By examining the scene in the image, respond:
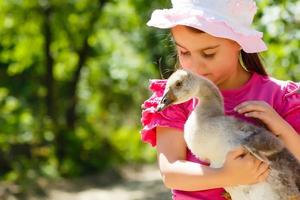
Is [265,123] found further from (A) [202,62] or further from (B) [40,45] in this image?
(B) [40,45]

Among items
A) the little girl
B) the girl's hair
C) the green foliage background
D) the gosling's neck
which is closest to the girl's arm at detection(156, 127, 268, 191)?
the little girl

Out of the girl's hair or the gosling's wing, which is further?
the girl's hair

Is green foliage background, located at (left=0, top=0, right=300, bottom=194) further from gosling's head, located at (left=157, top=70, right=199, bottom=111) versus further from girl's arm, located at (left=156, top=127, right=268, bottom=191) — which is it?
gosling's head, located at (left=157, top=70, right=199, bottom=111)

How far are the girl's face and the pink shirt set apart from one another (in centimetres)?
10

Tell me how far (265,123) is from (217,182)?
0.86 feet

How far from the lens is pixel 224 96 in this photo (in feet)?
7.22

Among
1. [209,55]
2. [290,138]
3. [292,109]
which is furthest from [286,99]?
[209,55]

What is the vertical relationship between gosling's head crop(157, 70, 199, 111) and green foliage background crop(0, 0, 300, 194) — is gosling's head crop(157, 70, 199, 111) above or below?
above

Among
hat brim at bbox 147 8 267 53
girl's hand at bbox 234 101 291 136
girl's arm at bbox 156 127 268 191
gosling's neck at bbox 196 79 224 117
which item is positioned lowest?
girl's arm at bbox 156 127 268 191

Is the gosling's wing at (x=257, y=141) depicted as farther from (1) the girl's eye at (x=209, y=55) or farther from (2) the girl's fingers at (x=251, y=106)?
(1) the girl's eye at (x=209, y=55)

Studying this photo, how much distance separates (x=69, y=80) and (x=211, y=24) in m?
8.70

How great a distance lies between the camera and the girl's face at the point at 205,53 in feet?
6.63

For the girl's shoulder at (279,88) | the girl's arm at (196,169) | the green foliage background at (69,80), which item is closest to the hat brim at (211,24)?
the girl's shoulder at (279,88)

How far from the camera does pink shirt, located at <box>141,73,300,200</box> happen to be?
2.14 m
